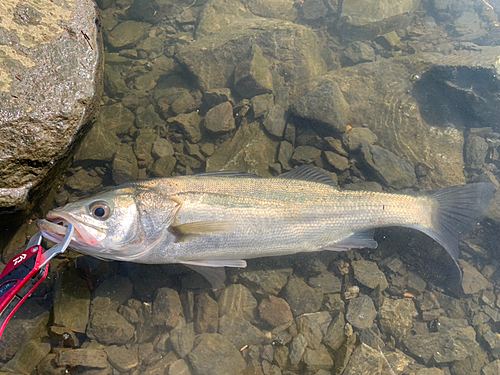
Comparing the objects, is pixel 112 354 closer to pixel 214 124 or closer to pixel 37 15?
pixel 214 124

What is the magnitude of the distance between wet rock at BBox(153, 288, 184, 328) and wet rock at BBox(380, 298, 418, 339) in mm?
2644

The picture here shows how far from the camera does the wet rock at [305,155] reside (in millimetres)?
4809

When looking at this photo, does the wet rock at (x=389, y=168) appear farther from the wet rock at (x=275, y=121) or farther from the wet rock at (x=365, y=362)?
the wet rock at (x=365, y=362)

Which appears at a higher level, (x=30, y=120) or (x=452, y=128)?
(x=30, y=120)

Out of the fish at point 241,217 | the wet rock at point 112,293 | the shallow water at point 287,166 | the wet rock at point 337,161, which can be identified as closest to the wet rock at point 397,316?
the shallow water at point 287,166

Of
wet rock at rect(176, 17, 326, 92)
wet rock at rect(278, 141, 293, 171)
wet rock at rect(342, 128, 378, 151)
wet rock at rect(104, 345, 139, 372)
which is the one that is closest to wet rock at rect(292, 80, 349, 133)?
wet rock at rect(342, 128, 378, 151)

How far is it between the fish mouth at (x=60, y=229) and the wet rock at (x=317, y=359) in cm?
264

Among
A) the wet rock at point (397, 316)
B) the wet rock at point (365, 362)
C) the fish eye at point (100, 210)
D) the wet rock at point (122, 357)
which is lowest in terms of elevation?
the wet rock at point (397, 316)

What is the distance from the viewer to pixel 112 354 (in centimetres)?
348

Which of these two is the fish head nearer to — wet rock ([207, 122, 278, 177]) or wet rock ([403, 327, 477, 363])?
wet rock ([207, 122, 278, 177])

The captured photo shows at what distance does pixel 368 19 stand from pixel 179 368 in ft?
24.2

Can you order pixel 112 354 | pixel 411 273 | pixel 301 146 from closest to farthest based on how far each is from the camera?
pixel 112 354 → pixel 411 273 → pixel 301 146

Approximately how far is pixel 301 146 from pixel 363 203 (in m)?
1.66

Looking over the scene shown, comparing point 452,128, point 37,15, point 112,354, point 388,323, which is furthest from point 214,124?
point 452,128
